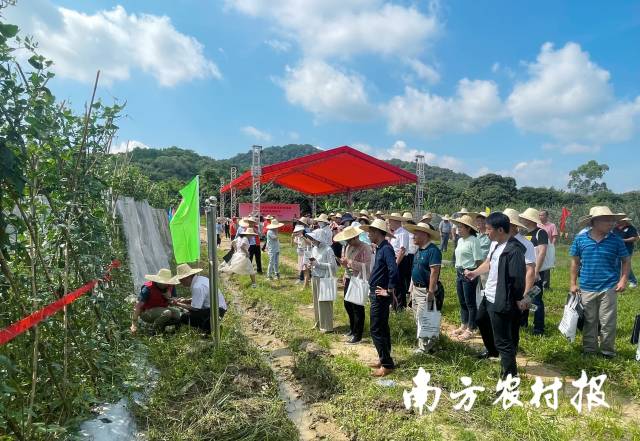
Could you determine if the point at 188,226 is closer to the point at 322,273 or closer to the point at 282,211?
the point at 322,273

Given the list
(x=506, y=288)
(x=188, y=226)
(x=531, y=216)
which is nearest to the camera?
(x=506, y=288)

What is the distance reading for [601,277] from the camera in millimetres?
4535

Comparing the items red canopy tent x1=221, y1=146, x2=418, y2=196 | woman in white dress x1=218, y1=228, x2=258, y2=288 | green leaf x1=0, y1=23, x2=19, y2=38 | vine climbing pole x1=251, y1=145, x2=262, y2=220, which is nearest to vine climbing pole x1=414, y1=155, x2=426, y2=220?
red canopy tent x1=221, y1=146, x2=418, y2=196

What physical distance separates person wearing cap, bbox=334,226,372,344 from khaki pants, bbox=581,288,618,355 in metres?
2.59

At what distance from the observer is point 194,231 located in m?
5.03

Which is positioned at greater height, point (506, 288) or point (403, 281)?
point (506, 288)

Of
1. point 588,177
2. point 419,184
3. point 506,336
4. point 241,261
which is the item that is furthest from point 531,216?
point 588,177

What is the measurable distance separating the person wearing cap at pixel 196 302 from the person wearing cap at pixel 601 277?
4.39 metres

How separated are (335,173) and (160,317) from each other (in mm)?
17116

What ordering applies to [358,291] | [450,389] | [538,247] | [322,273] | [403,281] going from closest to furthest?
[450,389] → [358,291] → [538,247] → [322,273] → [403,281]

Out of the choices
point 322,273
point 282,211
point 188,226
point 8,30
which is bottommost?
point 322,273

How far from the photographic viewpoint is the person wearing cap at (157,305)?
5258 millimetres

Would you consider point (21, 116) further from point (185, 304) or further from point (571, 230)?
point (571, 230)

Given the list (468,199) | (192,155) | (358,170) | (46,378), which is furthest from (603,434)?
(192,155)
